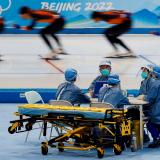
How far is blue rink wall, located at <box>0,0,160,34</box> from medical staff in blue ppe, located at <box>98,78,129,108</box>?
19.1 feet

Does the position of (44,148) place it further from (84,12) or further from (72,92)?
(84,12)

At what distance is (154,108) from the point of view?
28.7ft

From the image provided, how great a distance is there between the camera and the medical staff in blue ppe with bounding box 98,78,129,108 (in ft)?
27.4

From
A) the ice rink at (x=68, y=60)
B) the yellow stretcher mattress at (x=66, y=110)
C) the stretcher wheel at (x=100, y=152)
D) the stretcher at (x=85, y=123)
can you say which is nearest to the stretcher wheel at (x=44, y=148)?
the stretcher at (x=85, y=123)

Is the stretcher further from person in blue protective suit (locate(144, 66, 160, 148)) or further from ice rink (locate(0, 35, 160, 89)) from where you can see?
ice rink (locate(0, 35, 160, 89))

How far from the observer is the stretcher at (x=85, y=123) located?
7820 millimetres

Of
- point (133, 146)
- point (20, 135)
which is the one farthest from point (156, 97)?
point (20, 135)

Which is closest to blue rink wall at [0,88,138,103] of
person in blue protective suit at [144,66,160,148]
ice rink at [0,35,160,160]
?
ice rink at [0,35,160,160]

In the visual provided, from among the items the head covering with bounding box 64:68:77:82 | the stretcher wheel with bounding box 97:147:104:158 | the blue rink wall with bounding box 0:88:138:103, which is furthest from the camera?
the blue rink wall with bounding box 0:88:138:103

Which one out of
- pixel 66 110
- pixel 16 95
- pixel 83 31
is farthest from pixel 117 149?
pixel 83 31

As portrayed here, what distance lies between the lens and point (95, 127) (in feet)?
27.0

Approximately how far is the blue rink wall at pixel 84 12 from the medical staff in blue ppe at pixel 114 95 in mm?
5818

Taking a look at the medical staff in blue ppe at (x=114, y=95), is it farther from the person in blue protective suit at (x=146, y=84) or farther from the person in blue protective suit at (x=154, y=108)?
the person in blue protective suit at (x=146, y=84)

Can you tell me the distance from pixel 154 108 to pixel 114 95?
2.36 ft
